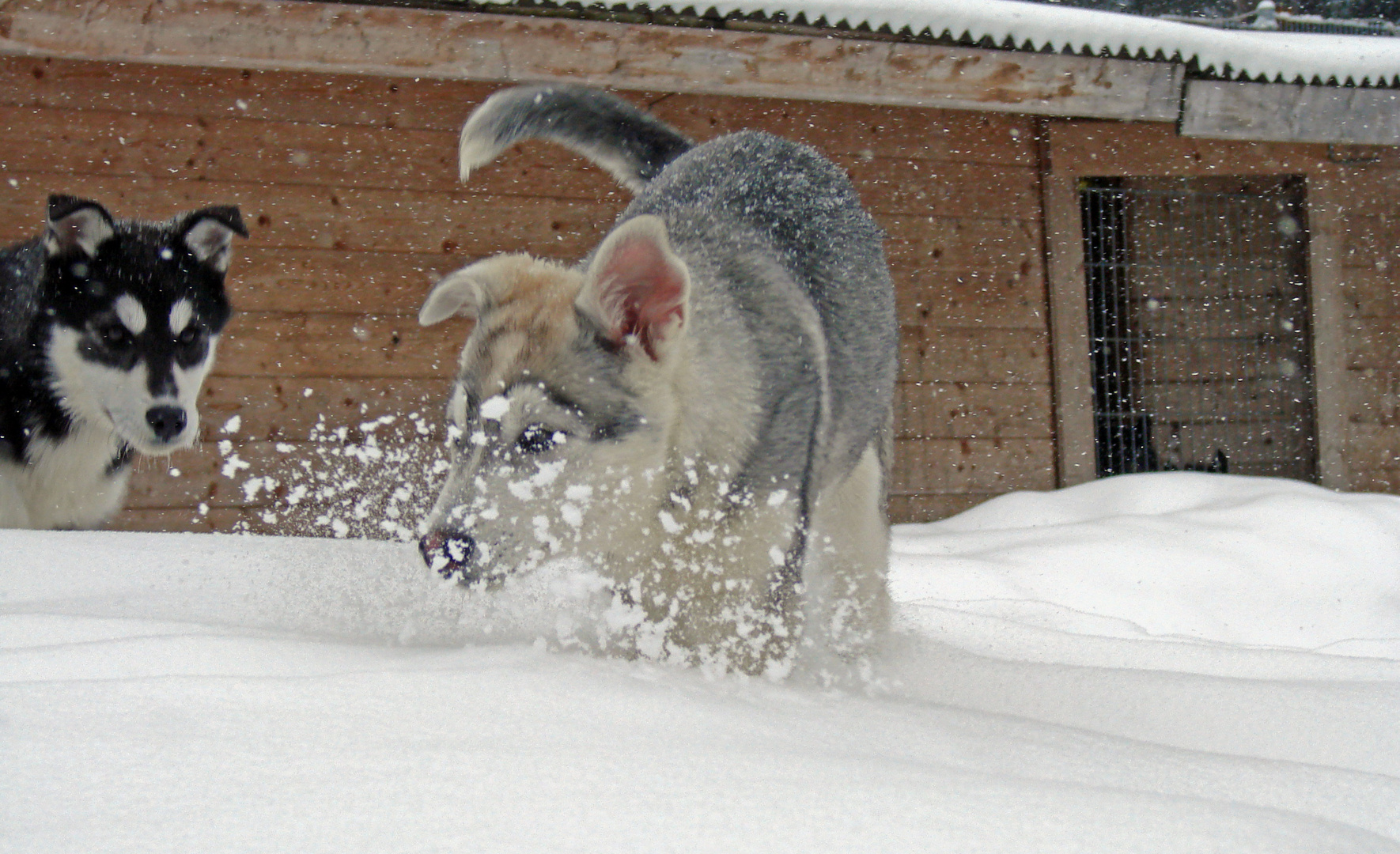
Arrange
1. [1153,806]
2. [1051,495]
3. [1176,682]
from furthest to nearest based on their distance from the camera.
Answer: [1051,495], [1176,682], [1153,806]

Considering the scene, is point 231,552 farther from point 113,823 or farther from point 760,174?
point 113,823

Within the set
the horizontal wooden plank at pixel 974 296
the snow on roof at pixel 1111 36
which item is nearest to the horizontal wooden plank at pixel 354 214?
the snow on roof at pixel 1111 36

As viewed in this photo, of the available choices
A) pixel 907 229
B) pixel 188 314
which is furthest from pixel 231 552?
pixel 907 229

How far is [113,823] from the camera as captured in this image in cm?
86

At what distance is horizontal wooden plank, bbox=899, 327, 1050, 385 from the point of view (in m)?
6.74

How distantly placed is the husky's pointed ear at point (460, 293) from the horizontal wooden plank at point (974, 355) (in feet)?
15.5

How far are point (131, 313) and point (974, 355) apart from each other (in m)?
5.18

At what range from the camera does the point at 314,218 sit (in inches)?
220

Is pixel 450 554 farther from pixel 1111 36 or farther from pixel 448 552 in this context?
pixel 1111 36

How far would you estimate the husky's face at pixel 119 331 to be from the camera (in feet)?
11.5

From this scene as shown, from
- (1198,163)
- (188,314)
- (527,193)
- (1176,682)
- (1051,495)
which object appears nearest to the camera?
(1176,682)

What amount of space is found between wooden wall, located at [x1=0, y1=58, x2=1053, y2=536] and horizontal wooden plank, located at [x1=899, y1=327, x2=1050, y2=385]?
849 millimetres

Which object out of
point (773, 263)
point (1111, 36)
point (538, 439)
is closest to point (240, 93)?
point (773, 263)

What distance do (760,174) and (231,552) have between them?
1986 millimetres
